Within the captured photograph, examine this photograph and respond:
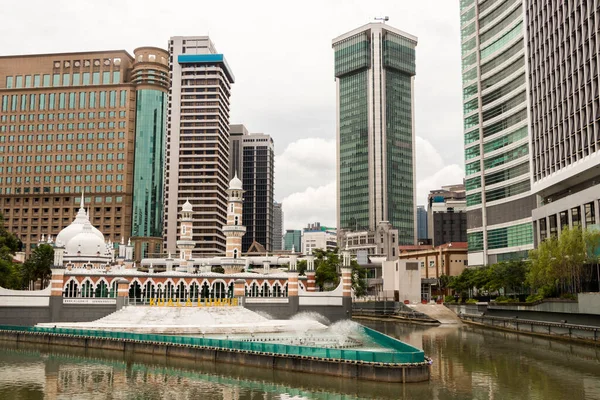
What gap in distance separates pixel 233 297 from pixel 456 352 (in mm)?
31813

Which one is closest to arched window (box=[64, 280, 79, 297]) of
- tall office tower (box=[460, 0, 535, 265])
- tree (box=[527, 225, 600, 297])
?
tree (box=[527, 225, 600, 297])

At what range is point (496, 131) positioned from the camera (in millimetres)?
122875

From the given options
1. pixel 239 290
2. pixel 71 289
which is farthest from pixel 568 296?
pixel 71 289

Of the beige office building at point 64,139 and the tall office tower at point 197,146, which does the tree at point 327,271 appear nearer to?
the tall office tower at point 197,146

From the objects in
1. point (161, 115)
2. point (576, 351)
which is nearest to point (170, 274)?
point (576, 351)

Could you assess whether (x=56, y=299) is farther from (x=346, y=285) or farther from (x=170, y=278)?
(x=346, y=285)

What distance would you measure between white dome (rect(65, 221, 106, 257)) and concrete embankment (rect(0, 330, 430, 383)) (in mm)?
35198

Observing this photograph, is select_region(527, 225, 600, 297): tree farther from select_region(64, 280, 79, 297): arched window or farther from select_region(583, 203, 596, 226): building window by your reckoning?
select_region(64, 280, 79, 297): arched window

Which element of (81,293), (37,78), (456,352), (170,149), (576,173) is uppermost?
(37,78)

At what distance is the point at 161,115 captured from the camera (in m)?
172

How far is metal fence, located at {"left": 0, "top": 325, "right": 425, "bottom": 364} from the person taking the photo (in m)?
37.3

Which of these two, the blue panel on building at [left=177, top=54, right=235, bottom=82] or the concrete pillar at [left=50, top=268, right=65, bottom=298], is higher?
the blue panel on building at [left=177, top=54, right=235, bottom=82]

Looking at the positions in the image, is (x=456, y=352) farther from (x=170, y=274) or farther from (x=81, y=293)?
(x=81, y=293)

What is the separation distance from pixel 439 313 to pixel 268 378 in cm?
Answer: 6460
